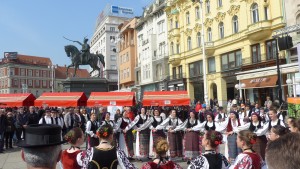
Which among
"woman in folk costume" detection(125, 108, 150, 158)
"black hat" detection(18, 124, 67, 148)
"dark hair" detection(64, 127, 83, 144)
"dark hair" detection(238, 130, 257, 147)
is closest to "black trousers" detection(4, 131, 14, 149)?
"woman in folk costume" detection(125, 108, 150, 158)

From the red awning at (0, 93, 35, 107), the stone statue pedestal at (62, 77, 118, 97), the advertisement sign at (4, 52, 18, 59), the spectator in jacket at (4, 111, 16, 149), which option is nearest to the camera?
the spectator in jacket at (4, 111, 16, 149)

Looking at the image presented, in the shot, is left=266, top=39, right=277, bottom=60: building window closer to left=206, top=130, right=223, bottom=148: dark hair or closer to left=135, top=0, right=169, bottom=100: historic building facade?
left=135, top=0, right=169, bottom=100: historic building facade

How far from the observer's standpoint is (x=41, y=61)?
105 m

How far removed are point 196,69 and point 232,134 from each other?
107 feet

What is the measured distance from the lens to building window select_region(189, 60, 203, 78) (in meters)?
40.5

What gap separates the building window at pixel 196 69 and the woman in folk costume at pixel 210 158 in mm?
35679

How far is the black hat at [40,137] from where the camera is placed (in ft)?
8.05

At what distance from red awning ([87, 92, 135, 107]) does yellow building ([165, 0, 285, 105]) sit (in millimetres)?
15700

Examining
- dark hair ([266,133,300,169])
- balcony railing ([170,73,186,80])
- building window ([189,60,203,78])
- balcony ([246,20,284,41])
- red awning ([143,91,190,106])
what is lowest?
dark hair ([266,133,300,169])

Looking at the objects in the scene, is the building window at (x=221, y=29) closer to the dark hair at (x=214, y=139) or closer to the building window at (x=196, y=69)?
the building window at (x=196, y=69)

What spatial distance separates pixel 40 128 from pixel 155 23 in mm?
49916

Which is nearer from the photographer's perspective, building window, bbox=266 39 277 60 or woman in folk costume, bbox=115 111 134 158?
woman in folk costume, bbox=115 111 134 158

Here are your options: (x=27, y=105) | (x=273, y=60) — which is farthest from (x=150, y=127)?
(x=273, y=60)

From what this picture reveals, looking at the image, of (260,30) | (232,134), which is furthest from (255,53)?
(232,134)
